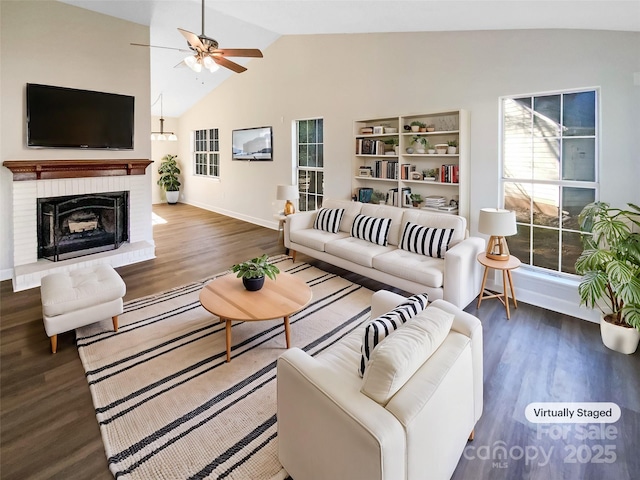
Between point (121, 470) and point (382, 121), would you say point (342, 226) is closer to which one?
point (382, 121)

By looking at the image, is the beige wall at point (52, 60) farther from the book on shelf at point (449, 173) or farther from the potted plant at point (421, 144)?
the book on shelf at point (449, 173)

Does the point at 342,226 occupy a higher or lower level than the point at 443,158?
lower

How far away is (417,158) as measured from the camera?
4668 millimetres

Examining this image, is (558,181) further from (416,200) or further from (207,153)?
(207,153)

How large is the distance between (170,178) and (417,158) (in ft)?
25.1

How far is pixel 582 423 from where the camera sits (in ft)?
6.73

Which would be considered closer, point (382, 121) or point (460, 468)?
point (460, 468)

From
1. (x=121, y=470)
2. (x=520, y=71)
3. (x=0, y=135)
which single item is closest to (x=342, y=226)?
(x=520, y=71)

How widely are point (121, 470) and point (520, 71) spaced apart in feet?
14.8

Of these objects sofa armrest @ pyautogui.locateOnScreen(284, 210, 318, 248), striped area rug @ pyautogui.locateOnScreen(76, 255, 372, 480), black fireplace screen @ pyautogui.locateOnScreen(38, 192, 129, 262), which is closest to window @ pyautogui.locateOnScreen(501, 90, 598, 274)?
striped area rug @ pyautogui.locateOnScreen(76, 255, 372, 480)

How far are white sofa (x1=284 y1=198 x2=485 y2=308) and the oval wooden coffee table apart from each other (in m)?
1.05

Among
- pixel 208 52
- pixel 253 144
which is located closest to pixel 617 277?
pixel 208 52

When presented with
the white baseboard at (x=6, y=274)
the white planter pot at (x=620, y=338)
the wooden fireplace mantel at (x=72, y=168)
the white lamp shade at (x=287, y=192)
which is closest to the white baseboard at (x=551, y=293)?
the white planter pot at (x=620, y=338)

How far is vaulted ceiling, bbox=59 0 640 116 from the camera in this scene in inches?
107
